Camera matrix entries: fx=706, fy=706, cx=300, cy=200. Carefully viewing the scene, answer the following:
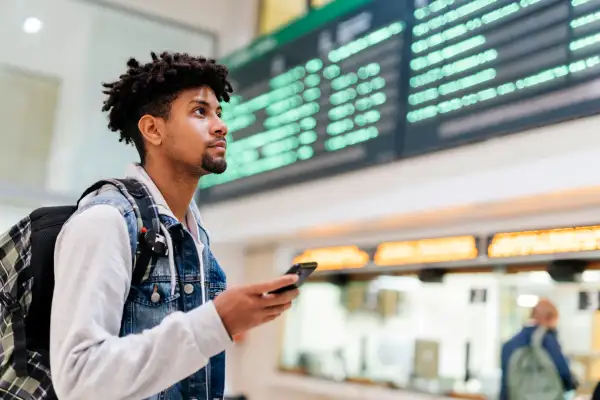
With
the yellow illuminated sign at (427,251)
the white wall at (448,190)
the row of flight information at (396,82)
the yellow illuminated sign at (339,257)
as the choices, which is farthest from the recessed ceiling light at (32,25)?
the yellow illuminated sign at (427,251)

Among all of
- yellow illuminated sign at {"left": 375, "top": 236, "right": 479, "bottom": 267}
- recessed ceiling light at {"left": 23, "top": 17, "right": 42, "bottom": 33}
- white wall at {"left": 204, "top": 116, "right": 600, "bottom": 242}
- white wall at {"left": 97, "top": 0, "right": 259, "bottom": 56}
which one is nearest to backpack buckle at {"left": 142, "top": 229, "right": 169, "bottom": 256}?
white wall at {"left": 204, "top": 116, "right": 600, "bottom": 242}

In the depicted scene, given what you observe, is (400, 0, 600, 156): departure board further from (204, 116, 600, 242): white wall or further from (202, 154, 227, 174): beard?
(202, 154, 227, 174): beard

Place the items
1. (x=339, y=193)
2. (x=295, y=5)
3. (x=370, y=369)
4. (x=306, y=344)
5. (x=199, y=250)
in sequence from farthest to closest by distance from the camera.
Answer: (x=295, y=5)
(x=306, y=344)
(x=370, y=369)
(x=339, y=193)
(x=199, y=250)

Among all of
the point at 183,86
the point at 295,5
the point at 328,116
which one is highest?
the point at 295,5

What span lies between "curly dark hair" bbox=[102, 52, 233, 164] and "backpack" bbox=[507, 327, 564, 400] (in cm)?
297

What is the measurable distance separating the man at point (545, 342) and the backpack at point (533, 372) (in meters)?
0.02

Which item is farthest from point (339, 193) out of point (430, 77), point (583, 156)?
point (583, 156)

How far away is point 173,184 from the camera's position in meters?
1.57

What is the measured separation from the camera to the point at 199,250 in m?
1.51

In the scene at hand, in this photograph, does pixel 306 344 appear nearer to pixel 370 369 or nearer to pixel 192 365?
pixel 370 369

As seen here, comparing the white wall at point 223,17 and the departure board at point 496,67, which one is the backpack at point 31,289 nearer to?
the departure board at point 496,67

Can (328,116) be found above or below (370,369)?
above

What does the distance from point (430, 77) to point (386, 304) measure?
1.70m

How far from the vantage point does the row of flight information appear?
3.36 m
